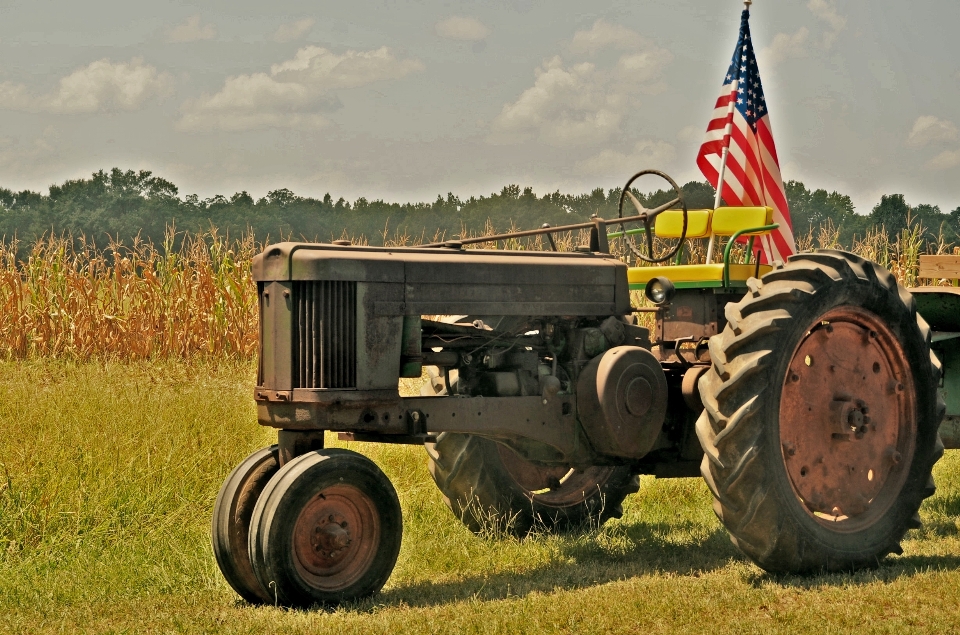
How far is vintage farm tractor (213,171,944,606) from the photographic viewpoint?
17.2ft

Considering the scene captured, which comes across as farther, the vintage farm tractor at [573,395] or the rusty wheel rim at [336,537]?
the vintage farm tractor at [573,395]

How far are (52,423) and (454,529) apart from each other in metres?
3.38

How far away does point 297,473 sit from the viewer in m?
5.02

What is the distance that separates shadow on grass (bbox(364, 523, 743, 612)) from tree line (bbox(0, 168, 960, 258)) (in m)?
22.1

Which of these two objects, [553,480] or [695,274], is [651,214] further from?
[553,480]

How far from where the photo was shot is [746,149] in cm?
1089

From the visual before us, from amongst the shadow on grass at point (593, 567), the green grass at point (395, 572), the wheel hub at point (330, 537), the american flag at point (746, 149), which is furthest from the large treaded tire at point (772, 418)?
the american flag at point (746, 149)

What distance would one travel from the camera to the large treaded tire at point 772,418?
17.9ft

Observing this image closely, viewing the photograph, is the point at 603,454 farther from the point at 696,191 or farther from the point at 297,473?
the point at 696,191

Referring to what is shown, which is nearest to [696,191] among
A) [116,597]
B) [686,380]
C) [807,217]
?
[807,217]

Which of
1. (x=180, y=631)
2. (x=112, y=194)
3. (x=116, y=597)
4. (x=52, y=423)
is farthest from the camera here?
(x=112, y=194)

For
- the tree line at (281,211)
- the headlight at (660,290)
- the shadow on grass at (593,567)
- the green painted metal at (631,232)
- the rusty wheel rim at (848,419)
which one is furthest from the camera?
the tree line at (281,211)

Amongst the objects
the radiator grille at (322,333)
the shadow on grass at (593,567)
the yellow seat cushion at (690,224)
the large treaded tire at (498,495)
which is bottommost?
the shadow on grass at (593,567)

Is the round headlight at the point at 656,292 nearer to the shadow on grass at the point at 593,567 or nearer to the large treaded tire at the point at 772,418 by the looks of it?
the large treaded tire at the point at 772,418
